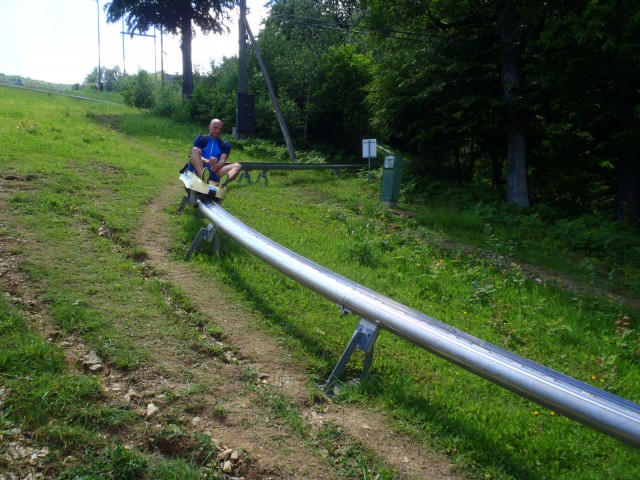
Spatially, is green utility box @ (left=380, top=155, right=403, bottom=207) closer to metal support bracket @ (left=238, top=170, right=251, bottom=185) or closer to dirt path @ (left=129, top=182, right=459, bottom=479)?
metal support bracket @ (left=238, top=170, right=251, bottom=185)

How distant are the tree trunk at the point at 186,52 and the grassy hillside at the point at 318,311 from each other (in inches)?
743

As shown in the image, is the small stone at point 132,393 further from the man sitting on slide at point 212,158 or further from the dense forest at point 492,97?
the dense forest at point 492,97

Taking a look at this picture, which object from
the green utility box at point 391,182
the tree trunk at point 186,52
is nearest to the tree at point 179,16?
the tree trunk at point 186,52

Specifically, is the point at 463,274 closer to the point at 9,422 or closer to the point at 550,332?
the point at 550,332

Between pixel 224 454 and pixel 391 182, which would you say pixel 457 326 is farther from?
pixel 391 182

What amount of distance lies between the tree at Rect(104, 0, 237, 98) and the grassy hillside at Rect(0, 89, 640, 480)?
1918 centimetres

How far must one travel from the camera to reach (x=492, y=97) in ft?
50.9

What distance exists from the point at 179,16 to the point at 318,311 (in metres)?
27.4

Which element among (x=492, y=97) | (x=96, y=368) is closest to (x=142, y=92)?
(x=492, y=97)

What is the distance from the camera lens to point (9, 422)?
3145 millimetres

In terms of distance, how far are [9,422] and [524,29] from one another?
14980mm

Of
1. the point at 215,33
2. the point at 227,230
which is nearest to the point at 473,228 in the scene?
the point at 227,230

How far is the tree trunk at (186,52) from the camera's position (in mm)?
28312

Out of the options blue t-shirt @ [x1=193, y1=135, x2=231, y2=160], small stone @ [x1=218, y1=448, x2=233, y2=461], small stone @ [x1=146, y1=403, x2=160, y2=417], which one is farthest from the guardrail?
small stone @ [x1=218, y1=448, x2=233, y2=461]
